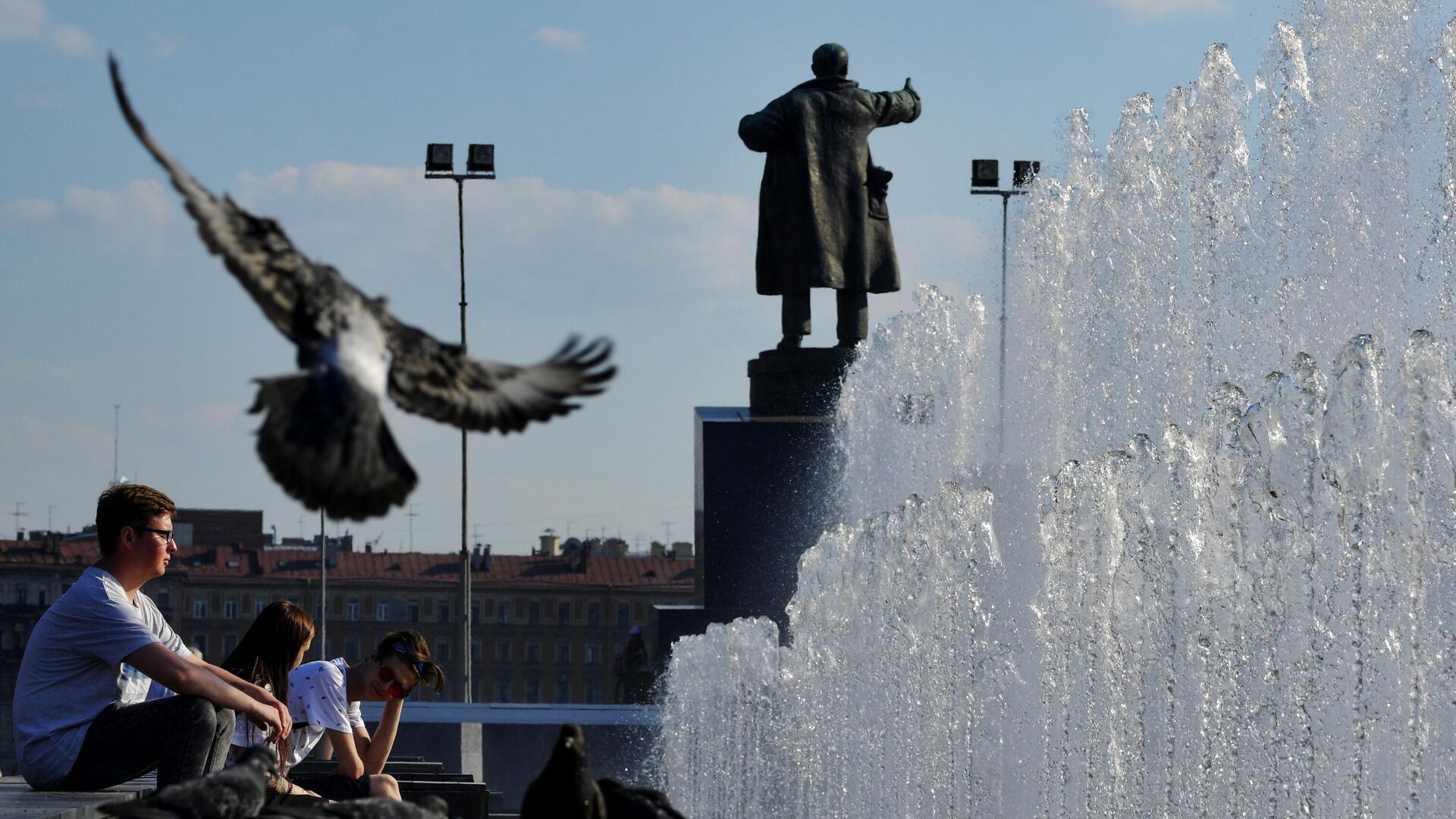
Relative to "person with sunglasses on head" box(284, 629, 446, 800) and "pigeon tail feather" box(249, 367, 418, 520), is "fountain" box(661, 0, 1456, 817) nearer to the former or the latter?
"person with sunglasses on head" box(284, 629, 446, 800)

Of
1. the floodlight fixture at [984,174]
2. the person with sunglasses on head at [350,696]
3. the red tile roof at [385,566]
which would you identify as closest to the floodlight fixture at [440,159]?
the floodlight fixture at [984,174]

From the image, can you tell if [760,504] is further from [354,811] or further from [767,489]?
[354,811]

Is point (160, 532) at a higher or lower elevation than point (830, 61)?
lower

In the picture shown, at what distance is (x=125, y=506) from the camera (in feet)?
14.9

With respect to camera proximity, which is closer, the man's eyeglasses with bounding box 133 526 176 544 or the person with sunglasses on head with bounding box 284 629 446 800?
the man's eyeglasses with bounding box 133 526 176 544

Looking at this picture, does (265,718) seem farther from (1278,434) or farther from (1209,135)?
(1209,135)

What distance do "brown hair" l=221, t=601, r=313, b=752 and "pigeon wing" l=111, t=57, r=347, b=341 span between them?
2336mm

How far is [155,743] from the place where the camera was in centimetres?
441

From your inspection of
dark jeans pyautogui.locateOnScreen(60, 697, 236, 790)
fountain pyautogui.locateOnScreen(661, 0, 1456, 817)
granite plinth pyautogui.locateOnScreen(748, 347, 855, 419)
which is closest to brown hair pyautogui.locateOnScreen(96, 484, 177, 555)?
dark jeans pyautogui.locateOnScreen(60, 697, 236, 790)

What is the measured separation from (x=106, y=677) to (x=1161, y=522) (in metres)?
4.68

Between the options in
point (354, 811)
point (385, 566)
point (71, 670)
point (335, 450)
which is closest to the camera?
point (335, 450)

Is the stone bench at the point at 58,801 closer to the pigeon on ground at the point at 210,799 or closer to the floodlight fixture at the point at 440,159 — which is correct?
the pigeon on ground at the point at 210,799

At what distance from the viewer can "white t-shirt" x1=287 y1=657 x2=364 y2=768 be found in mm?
5293

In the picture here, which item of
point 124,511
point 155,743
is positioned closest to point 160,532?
point 124,511
